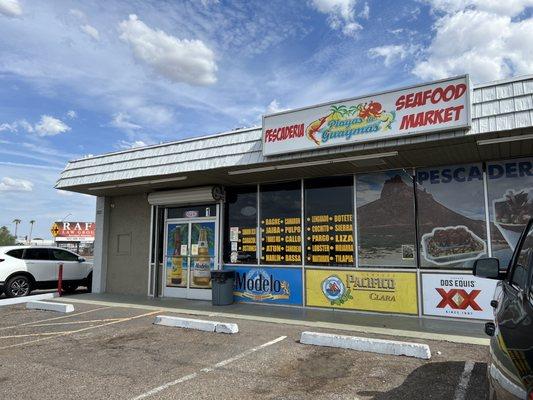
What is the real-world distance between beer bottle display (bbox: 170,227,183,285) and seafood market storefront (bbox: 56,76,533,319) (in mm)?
48

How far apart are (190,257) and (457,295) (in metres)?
7.43

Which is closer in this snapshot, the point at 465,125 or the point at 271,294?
the point at 465,125

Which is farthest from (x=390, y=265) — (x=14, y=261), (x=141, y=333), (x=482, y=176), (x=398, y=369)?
(x=14, y=261)

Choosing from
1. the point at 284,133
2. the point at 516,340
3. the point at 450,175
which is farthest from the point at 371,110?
the point at 516,340

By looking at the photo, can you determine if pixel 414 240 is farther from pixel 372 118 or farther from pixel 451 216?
pixel 372 118

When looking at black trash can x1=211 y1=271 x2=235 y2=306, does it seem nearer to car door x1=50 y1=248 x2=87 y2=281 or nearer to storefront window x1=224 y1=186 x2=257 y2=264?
storefront window x1=224 y1=186 x2=257 y2=264

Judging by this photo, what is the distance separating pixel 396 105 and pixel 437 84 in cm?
78

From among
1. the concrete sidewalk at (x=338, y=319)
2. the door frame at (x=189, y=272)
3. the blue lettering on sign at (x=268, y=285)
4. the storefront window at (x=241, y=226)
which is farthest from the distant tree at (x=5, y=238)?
the blue lettering on sign at (x=268, y=285)

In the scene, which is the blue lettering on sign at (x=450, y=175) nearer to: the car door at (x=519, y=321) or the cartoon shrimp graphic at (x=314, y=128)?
the cartoon shrimp graphic at (x=314, y=128)

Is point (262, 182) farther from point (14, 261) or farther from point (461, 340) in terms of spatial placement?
point (14, 261)

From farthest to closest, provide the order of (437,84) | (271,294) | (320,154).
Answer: (271,294) < (320,154) < (437,84)

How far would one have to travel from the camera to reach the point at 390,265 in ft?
32.2

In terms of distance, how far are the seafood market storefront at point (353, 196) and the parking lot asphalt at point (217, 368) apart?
249cm

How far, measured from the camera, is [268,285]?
445 inches
